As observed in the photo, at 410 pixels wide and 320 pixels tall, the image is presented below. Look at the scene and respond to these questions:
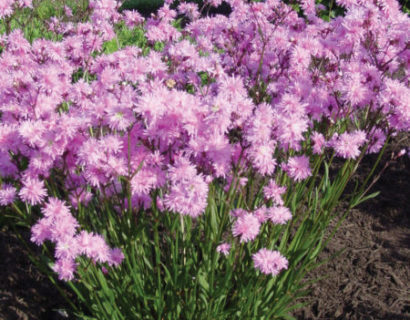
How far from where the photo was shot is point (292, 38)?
8.97 ft

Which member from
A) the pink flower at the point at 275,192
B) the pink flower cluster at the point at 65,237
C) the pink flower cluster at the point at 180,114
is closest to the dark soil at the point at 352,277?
the pink flower at the point at 275,192

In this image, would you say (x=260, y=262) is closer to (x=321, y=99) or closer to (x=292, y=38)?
(x=321, y=99)

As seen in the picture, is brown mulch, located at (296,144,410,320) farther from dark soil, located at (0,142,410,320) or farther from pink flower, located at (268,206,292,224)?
pink flower, located at (268,206,292,224)

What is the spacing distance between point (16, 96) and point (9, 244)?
5.36 ft

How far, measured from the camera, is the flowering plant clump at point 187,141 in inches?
72.6

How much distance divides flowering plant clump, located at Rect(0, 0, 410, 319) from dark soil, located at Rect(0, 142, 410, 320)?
432 mm

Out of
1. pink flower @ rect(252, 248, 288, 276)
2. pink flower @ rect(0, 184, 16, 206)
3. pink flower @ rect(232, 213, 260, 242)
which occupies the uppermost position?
pink flower @ rect(232, 213, 260, 242)

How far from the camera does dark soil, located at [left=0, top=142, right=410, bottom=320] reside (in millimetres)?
3023

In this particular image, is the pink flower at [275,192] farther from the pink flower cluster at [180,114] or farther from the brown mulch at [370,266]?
the brown mulch at [370,266]

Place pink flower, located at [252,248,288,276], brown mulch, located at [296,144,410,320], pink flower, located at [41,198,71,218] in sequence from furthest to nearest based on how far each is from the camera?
1. brown mulch, located at [296,144,410,320]
2. pink flower, located at [252,248,288,276]
3. pink flower, located at [41,198,71,218]

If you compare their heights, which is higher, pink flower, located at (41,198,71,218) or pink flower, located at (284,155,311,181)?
pink flower, located at (284,155,311,181)

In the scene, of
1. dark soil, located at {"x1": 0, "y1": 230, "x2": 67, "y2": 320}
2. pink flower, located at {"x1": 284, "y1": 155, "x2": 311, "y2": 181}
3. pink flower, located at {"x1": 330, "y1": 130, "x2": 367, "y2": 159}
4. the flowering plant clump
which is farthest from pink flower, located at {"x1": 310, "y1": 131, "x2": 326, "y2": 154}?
dark soil, located at {"x1": 0, "y1": 230, "x2": 67, "y2": 320}

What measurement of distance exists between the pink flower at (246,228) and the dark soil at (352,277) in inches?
41.9

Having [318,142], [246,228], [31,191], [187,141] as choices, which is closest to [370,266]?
[318,142]
